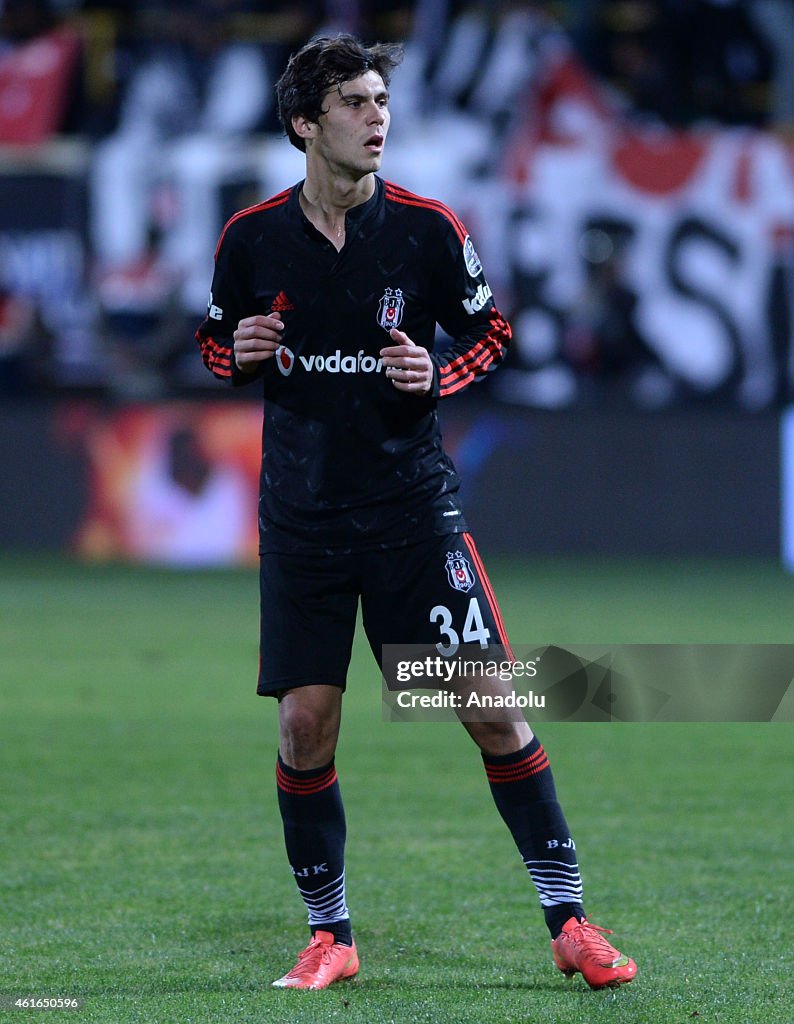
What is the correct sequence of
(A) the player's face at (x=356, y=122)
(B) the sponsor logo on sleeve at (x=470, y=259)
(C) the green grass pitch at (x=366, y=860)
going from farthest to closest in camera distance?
(B) the sponsor logo on sleeve at (x=470, y=259), (A) the player's face at (x=356, y=122), (C) the green grass pitch at (x=366, y=860)

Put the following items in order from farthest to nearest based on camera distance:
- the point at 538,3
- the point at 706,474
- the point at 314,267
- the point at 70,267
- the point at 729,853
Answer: the point at 538,3 → the point at 70,267 → the point at 706,474 → the point at 729,853 → the point at 314,267

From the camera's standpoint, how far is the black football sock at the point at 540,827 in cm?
420

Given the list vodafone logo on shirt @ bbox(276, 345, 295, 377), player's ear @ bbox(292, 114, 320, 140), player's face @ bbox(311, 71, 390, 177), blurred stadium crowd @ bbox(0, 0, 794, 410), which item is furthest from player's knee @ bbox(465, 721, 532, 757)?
blurred stadium crowd @ bbox(0, 0, 794, 410)

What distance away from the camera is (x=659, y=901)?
4945 mm

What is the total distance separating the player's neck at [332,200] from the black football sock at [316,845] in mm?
1302

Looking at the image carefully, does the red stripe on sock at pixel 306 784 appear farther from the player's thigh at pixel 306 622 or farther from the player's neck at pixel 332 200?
the player's neck at pixel 332 200

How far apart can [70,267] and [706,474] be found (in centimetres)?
614

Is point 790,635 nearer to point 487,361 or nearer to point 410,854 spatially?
point 410,854

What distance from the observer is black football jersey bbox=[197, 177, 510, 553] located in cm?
424

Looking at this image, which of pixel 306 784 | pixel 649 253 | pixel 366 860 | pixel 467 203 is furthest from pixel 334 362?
pixel 649 253

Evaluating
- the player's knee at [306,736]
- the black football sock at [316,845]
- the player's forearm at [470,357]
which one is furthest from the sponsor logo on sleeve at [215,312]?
the black football sock at [316,845]

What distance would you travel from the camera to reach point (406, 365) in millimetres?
4125

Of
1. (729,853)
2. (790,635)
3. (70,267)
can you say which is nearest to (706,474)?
(790,635)

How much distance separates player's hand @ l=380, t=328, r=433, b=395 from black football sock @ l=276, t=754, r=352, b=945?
3.14ft
